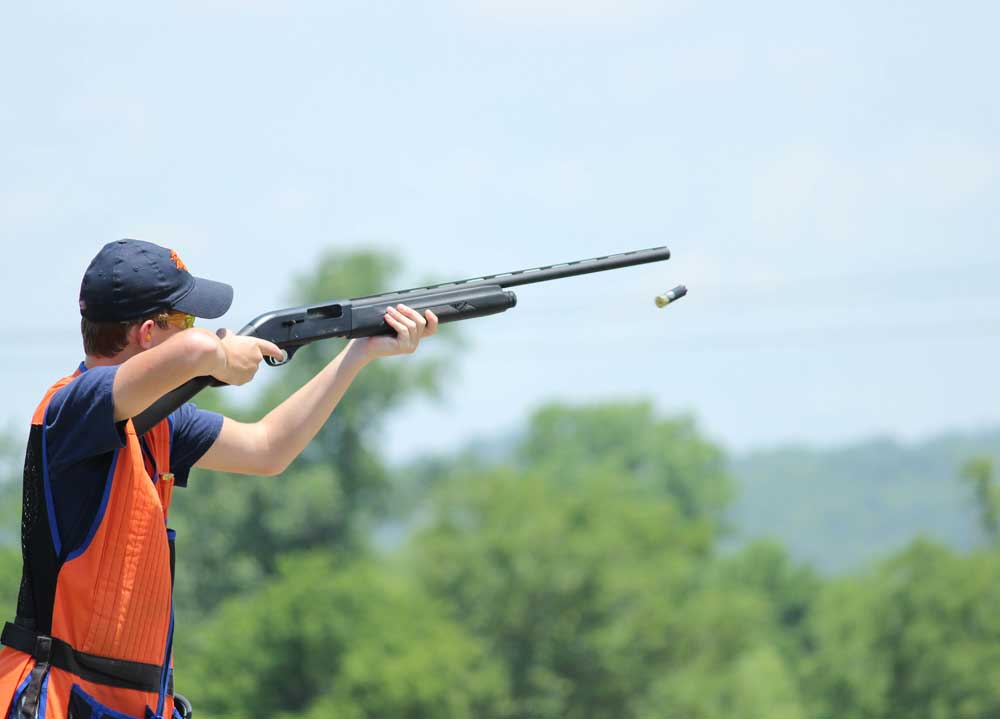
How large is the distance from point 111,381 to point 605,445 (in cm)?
7639

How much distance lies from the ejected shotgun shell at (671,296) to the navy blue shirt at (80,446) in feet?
7.82

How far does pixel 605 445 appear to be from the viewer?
7944 cm

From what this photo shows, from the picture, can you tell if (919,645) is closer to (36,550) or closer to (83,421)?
(36,550)

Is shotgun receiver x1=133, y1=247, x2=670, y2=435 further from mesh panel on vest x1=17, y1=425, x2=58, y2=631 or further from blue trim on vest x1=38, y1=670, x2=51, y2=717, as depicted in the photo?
blue trim on vest x1=38, y1=670, x2=51, y2=717

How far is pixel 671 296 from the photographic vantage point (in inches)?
216

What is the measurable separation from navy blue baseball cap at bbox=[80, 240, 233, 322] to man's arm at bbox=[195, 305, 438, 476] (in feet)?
2.01

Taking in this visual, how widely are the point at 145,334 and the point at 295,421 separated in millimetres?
773

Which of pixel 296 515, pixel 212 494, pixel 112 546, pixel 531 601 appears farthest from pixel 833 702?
pixel 112 546

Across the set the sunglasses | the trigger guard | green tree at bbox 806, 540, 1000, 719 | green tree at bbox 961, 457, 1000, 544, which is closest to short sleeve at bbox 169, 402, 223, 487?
the trigger guard

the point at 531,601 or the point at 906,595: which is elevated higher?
the point at 531,601

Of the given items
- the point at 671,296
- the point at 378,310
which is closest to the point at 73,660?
the point at 378,310

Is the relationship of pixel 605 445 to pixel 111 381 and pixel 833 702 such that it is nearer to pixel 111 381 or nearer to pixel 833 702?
pixel 833 702

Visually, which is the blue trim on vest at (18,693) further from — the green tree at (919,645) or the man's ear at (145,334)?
the green tree at (919,645)

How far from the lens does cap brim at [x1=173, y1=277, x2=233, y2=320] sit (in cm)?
397
